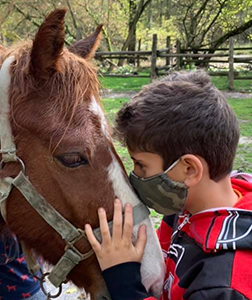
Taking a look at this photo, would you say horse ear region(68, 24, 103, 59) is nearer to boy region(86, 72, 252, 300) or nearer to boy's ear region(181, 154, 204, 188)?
boy region(86, 72, 252, 300)

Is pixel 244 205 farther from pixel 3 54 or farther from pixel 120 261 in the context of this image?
pixel 3 54

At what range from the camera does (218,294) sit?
111cm

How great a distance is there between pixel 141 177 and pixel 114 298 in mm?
476

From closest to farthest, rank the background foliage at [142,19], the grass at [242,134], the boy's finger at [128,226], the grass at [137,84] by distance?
the boy's finger at [128,226], the grass at [242,134], the grass at [137,84], the background foliage at [142,19]

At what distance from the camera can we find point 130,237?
1422mm

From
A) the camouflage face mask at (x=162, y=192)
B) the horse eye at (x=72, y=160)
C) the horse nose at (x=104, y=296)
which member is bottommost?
the horse nose at (x=104, y=296)

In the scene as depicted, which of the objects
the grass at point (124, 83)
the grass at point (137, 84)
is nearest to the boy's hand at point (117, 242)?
the grass at point (137, 84)

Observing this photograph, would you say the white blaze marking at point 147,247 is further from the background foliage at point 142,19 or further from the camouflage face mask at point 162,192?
the background foliage at point 142,19

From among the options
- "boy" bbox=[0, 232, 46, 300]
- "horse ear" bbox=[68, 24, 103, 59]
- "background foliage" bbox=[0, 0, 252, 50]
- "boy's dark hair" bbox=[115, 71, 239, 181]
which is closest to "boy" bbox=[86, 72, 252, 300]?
"boy's dark hair" bbox=[115, 71, 239, 181]

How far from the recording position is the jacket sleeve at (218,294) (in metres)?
1.09

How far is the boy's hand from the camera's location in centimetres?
140

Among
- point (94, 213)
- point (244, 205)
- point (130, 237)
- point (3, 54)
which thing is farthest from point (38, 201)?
point (244, 205)

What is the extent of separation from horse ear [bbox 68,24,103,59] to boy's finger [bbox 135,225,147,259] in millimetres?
975

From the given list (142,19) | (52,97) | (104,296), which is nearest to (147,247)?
(104,296)
